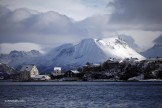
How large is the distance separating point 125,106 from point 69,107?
7.99 meters

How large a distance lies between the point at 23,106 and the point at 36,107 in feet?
7.19

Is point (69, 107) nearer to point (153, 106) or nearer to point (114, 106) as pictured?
point (114, 106)

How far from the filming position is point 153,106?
208 ft

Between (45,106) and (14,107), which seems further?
(45,106)

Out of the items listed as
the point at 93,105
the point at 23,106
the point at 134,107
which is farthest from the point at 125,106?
the point at 23,106

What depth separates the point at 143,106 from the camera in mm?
63938

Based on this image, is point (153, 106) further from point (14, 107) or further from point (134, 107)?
point (14, 107)

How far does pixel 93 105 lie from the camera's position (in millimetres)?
66562

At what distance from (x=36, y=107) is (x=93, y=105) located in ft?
30.6

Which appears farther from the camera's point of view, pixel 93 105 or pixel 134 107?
pixel 93 105

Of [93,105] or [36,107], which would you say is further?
[93,105]

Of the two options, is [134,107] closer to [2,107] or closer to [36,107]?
[36,107]

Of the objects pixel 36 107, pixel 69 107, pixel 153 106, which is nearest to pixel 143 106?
pixel 153 106

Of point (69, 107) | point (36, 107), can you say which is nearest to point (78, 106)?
point (69, 107)
